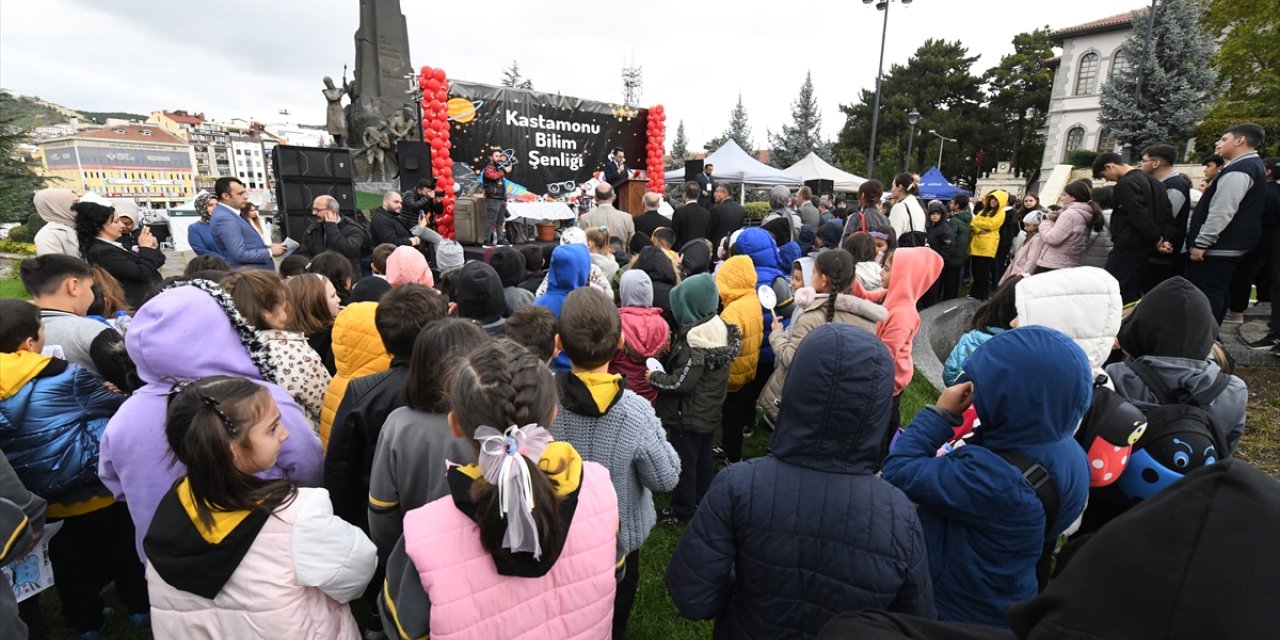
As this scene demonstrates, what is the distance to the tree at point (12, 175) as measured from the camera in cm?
1589

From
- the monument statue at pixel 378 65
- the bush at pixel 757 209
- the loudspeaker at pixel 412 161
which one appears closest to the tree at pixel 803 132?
the bush at pixel 757 209

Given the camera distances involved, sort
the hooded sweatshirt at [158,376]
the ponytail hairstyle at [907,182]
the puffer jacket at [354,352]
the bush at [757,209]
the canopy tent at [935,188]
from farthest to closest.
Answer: the canopy tent at [935,188] < the bush at [757,209] < the ponytail hairstyle at [907,182] < the puffer jacket at [354,352] < the hooded sweatshirt at [158,376]

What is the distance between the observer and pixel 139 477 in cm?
188

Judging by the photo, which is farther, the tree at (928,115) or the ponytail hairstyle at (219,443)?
the tree at (928,115)

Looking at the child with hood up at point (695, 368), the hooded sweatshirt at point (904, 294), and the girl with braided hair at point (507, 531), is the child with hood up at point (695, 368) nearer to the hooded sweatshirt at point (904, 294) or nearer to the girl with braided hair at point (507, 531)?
the hooded sweatshirt at point (904, 294)

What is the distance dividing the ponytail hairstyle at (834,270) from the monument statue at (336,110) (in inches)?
659

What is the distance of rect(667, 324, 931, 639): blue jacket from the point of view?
1.44m

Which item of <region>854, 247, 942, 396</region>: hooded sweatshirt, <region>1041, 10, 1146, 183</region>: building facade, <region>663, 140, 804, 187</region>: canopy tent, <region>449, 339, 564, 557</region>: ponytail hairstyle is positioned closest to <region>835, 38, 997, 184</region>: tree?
<region>1041, 10, 1146, 183</region>: building facade

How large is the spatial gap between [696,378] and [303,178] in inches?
299

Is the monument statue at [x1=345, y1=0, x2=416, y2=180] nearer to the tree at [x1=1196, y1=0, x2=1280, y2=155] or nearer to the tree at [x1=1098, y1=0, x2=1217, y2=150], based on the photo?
the tree at [x1=1098, y1=0, x2=1217, y2=150]

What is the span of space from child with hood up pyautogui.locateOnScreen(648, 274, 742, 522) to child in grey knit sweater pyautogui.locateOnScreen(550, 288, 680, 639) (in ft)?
2.59

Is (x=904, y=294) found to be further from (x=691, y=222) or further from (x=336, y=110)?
(x=336, y=110)

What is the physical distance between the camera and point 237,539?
1.45 metres

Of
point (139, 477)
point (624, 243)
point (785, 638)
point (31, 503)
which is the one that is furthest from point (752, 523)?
point (624, 243)
